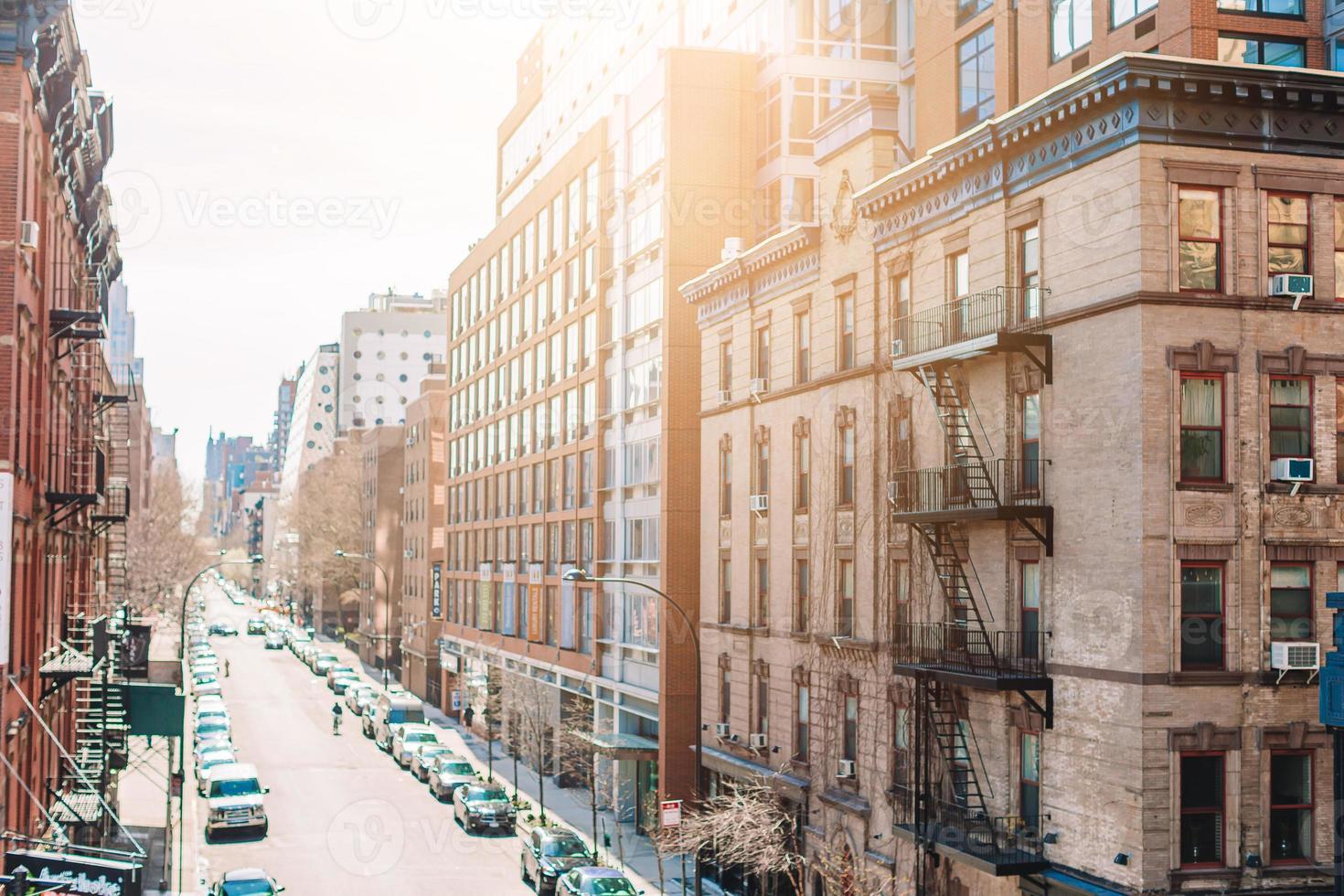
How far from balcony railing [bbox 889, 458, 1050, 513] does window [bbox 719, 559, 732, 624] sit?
41.6 feet

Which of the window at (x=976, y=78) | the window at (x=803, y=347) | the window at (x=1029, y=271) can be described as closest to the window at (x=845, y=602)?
the window at (x=803, y=347)

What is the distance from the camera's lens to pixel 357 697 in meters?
79.9

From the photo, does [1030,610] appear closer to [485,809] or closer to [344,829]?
[485,809]

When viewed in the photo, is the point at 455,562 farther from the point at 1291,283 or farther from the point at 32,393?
the point at 1291,283

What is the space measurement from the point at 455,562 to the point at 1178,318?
64.1 meters

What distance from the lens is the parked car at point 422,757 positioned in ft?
191

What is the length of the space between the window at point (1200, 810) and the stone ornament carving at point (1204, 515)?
3754 millimetres

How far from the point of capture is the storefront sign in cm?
2430

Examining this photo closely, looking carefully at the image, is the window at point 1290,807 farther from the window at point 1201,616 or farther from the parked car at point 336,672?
the parked car at point 336,672

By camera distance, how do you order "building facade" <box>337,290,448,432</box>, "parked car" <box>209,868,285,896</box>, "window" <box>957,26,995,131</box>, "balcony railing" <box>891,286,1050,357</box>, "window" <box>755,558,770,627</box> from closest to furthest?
"balcony railing" <box>891,286,1050,357</box>, "parked car" <box>209,868,285,896</box>, "window" <box>957,26,995,131</box>, "window" <box>755,558,770,627</box>, "building facade" <box>337,290,448,432</box>

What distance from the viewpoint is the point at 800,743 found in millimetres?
36938

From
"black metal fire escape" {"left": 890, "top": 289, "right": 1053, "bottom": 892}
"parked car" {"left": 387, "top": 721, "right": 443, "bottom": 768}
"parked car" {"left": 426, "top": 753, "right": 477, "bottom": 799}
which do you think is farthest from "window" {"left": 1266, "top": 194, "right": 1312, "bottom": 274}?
"parked car" {"left": 387, "top": 721, "right": 443, "bottom": 768}

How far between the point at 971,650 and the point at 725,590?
1527cm

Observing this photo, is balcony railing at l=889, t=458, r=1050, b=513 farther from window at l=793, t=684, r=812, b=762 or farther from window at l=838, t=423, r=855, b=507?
window at l=793, t=684, r=812, b=762
